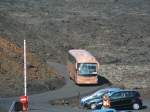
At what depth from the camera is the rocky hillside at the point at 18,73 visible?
2631 inches

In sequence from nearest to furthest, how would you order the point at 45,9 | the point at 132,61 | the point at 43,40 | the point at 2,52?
the point at 2,52, the point at 132,61, the point at 43,40, the point at 45,9

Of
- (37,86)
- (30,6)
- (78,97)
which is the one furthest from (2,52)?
(30,6)

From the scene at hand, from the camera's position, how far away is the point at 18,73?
70.5 metres

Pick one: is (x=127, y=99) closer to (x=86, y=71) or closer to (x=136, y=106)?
(x=136, y=106)

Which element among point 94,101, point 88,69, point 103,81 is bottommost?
point 94,101

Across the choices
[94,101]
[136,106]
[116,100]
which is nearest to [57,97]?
[94,101]

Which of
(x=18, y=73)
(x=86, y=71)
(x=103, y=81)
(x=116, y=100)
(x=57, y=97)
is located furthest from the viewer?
(x=103, y=81)

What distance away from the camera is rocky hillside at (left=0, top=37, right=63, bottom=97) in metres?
66.8

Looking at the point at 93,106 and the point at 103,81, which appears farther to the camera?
the point at 103,81

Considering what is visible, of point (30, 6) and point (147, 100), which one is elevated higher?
point (30, 6)

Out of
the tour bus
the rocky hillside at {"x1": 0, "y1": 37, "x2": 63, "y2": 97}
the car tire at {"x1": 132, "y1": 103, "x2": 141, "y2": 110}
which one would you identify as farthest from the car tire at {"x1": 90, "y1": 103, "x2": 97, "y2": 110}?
the tour bus

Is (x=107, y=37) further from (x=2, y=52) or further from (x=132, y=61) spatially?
(x=2, y=52)

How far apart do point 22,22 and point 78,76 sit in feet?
111

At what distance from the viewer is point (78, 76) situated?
70.1 metres
